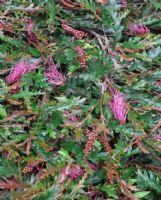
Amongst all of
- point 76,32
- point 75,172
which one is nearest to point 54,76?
point 76,32

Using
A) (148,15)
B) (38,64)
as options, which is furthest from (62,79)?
(148,15)

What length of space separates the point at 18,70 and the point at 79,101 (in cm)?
25

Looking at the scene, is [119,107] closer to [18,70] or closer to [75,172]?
[75,172]

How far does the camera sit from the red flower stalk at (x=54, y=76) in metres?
1.64

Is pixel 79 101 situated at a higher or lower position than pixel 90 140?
higher

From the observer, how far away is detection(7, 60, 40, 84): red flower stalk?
1618 millimetres

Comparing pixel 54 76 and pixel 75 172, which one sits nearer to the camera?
pixel 75 172

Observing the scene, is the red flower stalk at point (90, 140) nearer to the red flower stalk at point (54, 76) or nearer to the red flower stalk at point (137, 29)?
the red flower stalk at point (54, 76)

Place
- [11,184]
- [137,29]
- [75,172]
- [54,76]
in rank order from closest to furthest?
[11,184] → [75,172] → [54,76] → [137,29]

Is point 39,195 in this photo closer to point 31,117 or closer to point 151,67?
point 31,117

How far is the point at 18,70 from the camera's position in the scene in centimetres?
163

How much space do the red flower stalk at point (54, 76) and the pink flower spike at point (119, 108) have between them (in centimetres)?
20

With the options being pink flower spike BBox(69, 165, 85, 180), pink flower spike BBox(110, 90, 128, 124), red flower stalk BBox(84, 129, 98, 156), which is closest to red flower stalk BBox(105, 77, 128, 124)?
pink flower spike BBox(110, 90, 128, 124)

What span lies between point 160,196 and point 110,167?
0.73 feet
